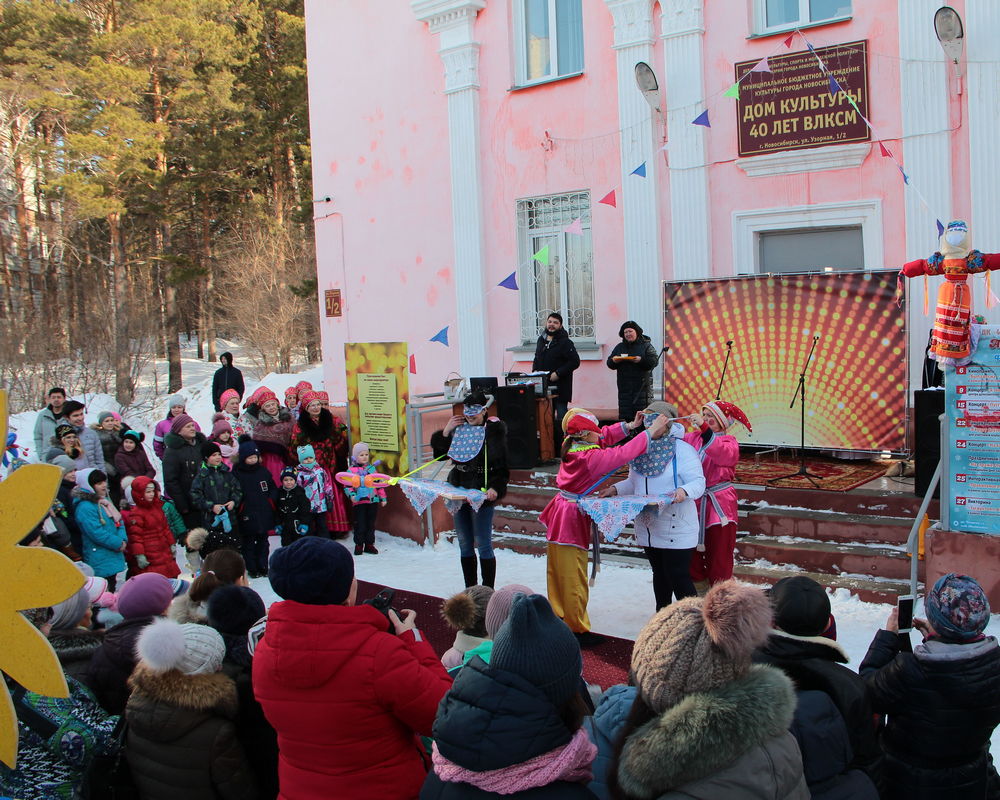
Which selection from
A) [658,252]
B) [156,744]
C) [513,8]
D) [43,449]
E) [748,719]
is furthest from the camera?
[513,8]

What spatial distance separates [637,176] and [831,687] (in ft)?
31.7

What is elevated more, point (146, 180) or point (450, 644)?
point (146, 180)

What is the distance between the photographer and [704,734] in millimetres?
2207

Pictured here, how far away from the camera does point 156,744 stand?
10.3ft

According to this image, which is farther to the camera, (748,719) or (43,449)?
(43,449)

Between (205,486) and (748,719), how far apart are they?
704 cm

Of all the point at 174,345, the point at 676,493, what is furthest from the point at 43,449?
the point at 174,345

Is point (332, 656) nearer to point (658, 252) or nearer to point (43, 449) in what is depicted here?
point (43, 449)

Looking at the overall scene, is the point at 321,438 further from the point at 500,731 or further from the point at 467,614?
the point at 500,731

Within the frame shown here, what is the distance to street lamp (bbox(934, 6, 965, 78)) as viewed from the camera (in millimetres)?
9297

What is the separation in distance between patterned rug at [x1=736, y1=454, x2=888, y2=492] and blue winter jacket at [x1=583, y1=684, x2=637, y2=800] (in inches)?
242

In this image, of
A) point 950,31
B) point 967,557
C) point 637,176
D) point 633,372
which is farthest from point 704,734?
point 637,176

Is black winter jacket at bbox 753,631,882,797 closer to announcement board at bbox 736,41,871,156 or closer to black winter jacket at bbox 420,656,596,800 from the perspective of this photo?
black winter jacket at bbox 420,656,596,800

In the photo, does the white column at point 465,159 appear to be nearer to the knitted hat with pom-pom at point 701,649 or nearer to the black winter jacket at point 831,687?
the black winter jacket at point 831,687
